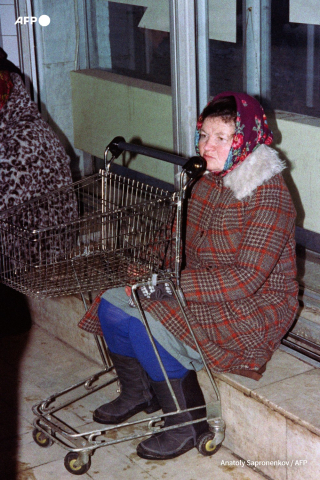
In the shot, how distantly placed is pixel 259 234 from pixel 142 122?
197cm

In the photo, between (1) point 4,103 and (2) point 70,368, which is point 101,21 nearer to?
(1) point 4,103

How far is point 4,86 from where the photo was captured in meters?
4.09

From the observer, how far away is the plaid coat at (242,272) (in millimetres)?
2680

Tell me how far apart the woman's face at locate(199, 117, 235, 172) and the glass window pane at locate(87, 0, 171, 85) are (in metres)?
1.43

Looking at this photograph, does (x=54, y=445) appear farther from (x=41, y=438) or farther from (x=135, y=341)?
(x=135, y=341)

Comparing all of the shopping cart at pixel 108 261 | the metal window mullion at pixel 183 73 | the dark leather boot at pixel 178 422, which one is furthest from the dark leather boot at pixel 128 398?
the metal window mullion at pixel 183 73

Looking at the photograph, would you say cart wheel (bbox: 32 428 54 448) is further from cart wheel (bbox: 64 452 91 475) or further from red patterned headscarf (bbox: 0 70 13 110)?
red patterned headscarf (bbox: 0 70 13 110)

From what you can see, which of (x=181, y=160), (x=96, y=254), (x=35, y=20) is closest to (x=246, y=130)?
(x=181, y=160)

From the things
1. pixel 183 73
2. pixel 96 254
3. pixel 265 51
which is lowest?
pixel 96 254

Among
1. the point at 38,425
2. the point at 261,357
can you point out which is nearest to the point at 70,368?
the point at 38,425

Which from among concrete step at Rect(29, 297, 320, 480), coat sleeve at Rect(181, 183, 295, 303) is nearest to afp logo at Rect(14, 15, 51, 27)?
coat sleeve at Rect(181, 183, 295, 303)

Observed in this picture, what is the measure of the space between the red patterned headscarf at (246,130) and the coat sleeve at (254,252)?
0.16 metres

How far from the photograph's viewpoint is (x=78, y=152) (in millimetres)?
5258

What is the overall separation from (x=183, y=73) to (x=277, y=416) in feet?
6.73
